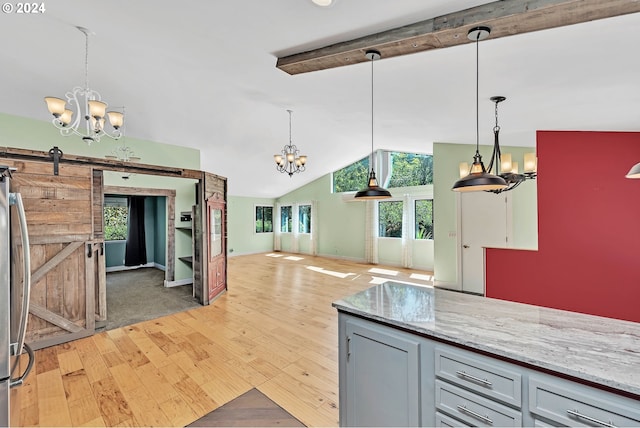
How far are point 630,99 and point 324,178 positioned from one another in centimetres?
784

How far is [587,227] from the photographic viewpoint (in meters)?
3.18

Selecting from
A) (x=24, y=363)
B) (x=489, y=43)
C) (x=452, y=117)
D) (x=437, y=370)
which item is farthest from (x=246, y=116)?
(x=437, y=370)

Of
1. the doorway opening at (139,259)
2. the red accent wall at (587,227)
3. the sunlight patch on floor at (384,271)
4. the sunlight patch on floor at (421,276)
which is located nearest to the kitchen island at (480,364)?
the red accent wall at (587,227)

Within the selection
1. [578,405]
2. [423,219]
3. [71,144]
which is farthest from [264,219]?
[578,405]

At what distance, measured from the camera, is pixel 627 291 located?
3.01 metres

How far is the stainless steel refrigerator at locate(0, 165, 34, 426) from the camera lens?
4.27 ft

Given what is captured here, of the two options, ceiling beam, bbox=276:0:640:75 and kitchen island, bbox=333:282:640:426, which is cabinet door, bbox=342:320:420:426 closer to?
kitchen island, bbox=333:282:640:426

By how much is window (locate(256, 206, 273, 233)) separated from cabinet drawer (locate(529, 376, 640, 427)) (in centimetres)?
1027

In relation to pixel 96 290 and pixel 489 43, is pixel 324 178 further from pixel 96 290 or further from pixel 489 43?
pixel 489 43

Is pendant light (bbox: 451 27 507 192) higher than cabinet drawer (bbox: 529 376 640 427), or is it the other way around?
pendant light (bbox: 451 27 507 192)

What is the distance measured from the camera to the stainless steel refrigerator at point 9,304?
130 centimetres

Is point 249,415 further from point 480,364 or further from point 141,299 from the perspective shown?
point 141,299

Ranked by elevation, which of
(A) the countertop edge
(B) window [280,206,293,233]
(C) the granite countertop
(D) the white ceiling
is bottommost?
(A) the countertop edge

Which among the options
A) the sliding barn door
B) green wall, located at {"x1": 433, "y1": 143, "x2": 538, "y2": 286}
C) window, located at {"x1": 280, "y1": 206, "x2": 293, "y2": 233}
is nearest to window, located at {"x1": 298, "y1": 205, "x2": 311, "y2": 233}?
window, located at {"x1": 280, "y1": 206, "x2": 293, "y2": 233}
